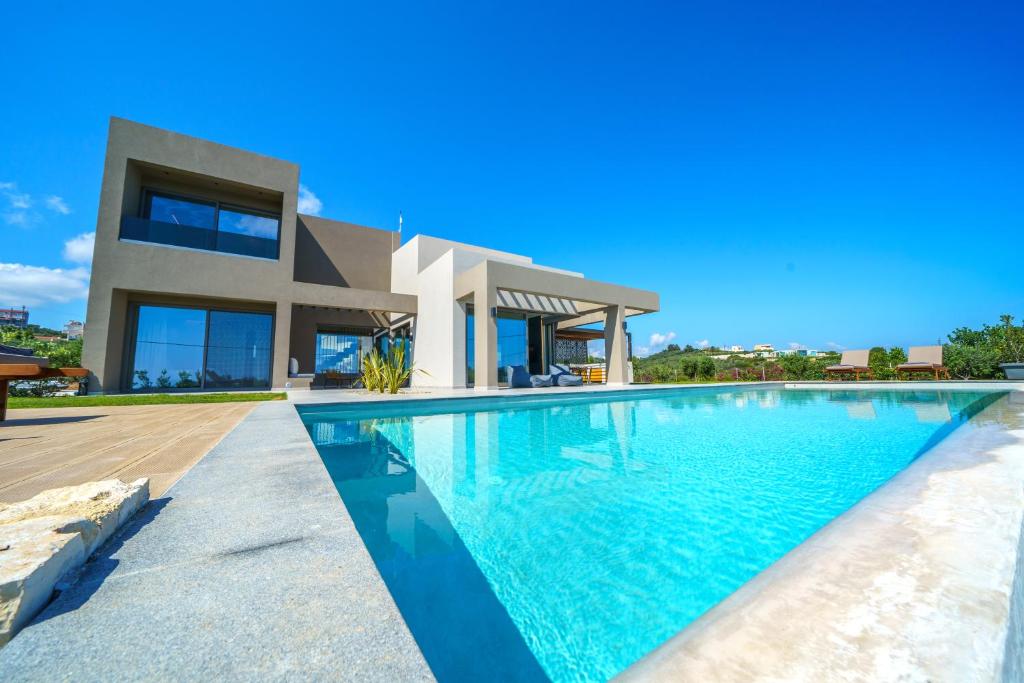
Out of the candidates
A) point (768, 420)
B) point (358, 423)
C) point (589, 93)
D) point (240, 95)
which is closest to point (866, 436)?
point (768, 420)

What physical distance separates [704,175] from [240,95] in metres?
20.7

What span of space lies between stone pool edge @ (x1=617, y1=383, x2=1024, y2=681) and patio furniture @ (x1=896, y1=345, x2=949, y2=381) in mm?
19370

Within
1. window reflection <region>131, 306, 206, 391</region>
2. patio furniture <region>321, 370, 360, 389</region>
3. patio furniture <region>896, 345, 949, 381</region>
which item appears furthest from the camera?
patio furniture <region>321, 370, 360, 389</region>

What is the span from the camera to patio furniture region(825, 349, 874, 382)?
1630 centimetres

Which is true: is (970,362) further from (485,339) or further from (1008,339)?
(485,339)

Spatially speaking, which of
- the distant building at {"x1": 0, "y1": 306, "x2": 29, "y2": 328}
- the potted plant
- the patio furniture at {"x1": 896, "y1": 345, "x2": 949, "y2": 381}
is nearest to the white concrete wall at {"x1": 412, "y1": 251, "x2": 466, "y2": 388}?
the patio furniture at {"x1": 896, "y1": 345, "x2": 949, "y2": 381}

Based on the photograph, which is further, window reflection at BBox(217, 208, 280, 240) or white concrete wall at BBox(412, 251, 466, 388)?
window reflection at BBox(217, 208, 280, 240)

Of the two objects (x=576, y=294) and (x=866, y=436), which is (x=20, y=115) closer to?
(x=576, y=294)

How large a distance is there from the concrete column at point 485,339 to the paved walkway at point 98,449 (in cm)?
645

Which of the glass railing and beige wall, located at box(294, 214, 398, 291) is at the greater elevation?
beige wall, located at box(294, 214, 398, 291)

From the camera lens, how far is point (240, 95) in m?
12.8

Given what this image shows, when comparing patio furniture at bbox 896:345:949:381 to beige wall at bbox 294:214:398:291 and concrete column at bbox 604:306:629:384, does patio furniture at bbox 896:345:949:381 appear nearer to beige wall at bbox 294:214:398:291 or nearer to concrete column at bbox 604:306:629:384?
concrete column at bbox 604:306:629:384

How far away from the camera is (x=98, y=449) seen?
289cm

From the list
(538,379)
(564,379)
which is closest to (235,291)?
(538,379)
